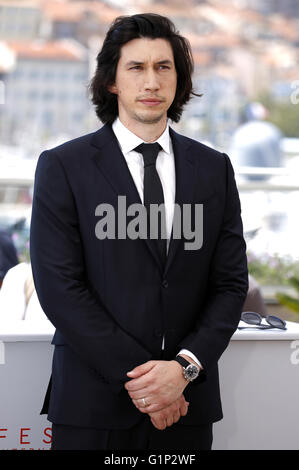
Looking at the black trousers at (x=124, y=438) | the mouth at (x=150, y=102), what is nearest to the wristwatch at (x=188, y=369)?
the black trousers at (x=124, y=438)

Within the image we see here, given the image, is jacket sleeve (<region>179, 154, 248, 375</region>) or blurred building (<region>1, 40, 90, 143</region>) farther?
blurred building (<region>1, 40, 90, 143</region>)

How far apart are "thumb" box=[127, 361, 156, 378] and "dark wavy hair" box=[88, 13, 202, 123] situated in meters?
0.54

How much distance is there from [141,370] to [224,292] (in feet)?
0.82

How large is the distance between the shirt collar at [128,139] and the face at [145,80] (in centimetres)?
2

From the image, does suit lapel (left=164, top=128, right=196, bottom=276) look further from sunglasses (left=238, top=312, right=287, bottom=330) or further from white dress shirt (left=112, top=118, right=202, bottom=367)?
sunglasses (left=238, top=312, right=287, bottom=330)

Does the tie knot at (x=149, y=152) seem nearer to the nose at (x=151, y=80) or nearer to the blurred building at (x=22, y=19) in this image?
the nose at (x=151, y=80)

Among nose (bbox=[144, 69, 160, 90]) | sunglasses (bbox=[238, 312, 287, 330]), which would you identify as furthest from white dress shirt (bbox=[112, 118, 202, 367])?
sunglasses (bbox=[238, 312, 287, 330])

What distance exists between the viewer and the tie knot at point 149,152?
1472 millimetres

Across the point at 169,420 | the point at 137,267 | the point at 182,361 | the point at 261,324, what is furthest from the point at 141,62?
the point at 261,324

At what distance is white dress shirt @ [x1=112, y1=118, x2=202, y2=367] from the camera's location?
1467 mm

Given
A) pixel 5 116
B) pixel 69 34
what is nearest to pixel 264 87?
pixel 69 34

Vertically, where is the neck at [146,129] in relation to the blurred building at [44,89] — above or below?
below
